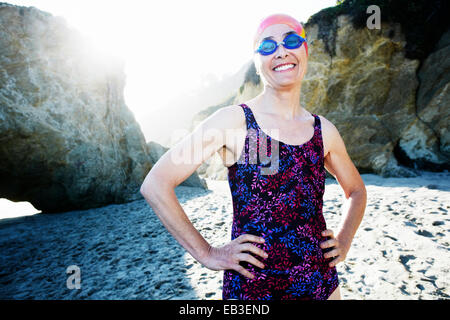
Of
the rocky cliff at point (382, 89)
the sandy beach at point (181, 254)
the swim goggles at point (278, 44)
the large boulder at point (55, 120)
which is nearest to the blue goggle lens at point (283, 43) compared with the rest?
the swim goggles at point (278, 44)

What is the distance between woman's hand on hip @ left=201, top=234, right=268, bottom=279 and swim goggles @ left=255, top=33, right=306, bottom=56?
114cm

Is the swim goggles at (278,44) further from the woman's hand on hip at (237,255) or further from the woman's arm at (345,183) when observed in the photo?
the woman's hand on hip at (237,255)

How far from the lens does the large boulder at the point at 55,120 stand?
6848 millimetres


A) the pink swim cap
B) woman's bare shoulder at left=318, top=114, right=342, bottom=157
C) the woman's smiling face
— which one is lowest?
woman's bare shoulder at left=318, top=114, right=342, bottom=157

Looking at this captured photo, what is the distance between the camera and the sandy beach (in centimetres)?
322

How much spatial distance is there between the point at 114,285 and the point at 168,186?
3239 millimetres

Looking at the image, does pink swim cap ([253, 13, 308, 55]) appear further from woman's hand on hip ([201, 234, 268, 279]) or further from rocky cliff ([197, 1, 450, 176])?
rocky cliff ([197, 1, 450, 176])

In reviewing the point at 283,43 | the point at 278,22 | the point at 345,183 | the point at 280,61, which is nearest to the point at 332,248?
the point at 345,183

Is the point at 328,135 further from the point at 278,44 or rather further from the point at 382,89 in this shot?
the point at 382,89

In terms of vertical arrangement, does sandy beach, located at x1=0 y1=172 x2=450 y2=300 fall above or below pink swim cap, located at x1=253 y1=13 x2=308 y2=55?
below

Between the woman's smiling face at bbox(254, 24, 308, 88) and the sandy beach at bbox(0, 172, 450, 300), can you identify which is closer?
the woman's smiling face at bbox(254, 24, 308, 88)

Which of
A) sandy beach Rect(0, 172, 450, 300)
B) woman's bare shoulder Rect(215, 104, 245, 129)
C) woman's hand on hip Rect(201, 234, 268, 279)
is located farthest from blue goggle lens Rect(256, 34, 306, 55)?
sandy beach Rect(0, 172, 450, 300)

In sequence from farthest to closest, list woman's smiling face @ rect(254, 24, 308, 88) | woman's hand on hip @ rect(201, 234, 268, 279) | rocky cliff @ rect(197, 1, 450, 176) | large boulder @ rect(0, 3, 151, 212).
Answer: rocky cliff @ rect(197, 1, 450, 176) < large boulder @ rect(0, 3, 151, 212) < woman's smiling face @ rect(254, 24, 308, 88) < woman's hand on hip @ rect(201, 234, 268, 279)

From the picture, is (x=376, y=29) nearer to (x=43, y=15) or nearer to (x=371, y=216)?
(x=371, y=216)
